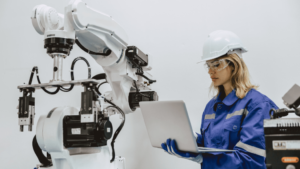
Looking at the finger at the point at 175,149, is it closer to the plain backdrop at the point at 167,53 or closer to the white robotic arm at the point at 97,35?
the white robotic arm at the point at 97,35

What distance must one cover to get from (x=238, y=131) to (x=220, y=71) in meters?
0.37

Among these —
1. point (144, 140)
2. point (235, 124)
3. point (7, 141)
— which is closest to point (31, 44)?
point (7, 141)

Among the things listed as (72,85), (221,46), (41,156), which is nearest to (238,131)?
(221,46)

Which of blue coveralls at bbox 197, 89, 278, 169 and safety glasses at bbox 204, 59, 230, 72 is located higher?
safety glasses at bbox 204, 59, 230, 72

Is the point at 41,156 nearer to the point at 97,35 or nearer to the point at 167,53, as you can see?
the point at 97,35

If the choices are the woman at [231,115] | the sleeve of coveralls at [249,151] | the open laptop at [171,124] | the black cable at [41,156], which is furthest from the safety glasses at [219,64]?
the black cable at [41,156]

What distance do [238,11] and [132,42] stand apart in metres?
1.06

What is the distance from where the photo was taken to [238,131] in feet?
4.26

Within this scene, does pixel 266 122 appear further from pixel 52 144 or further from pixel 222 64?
pixel 52 144

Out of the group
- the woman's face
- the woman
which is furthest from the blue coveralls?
the woman's face

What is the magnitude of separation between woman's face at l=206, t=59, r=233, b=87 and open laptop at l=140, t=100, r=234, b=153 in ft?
1.52

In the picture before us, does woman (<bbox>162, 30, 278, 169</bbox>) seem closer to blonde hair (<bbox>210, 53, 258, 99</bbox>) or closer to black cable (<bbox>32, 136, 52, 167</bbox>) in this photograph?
blonde hair (<bbox>210, 53, 258, 99</bbox>)

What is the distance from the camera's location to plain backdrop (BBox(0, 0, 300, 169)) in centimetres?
211

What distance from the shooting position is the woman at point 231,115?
118 cm
